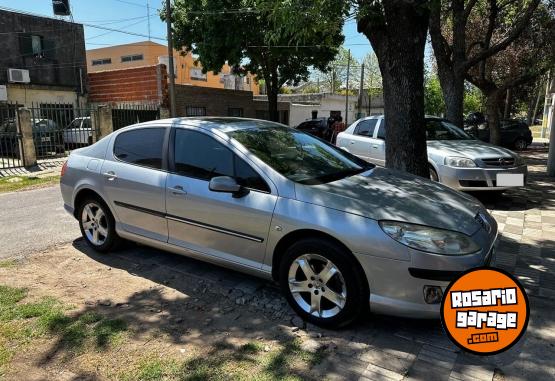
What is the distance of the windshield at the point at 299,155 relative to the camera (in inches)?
154

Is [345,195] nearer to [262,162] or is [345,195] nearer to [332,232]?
[332,232]

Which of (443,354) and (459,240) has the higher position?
(459,240)

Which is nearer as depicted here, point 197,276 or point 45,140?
point 197,276

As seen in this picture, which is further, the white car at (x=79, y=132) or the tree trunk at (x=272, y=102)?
the tree trunk at (x=272, y=102)

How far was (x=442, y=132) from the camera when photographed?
863cm

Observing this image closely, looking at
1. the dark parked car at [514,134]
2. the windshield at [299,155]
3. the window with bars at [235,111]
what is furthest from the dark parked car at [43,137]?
the dark parked car at [514,134]

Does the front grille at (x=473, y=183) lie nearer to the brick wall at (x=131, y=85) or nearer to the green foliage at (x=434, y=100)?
the brick wall at (x=131, y=85)

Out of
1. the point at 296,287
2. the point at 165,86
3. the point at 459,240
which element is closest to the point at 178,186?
the point at 296,287

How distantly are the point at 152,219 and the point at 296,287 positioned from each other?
1722mm

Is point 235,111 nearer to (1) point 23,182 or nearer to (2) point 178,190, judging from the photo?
(1) point 23,182

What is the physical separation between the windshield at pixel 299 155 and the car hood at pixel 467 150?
140 inches

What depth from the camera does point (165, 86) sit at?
22.8 metres

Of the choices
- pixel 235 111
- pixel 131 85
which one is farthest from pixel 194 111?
pixel 235 111

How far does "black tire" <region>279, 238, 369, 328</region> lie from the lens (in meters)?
3.25
